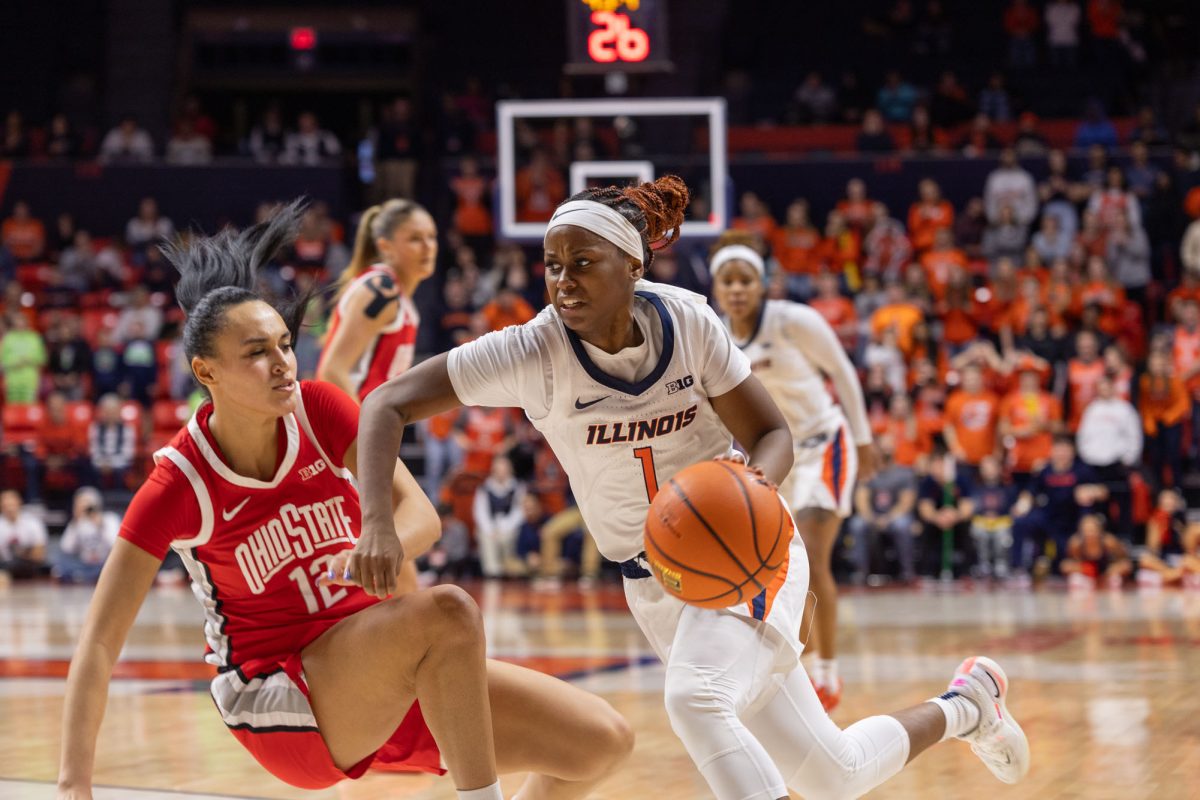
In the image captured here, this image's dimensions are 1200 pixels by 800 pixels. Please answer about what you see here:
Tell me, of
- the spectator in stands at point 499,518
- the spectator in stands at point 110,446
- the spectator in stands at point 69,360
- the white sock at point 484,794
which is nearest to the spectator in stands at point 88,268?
the spectator in stands at point 69,360

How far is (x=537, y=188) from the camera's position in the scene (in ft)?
42.4

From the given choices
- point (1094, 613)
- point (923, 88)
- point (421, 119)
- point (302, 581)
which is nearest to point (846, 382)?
point (302, 581)

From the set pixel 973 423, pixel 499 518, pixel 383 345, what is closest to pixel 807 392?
pixel 383 345

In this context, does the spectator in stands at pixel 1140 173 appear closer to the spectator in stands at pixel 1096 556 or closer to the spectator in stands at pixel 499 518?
the spectator in stands at pixel 1096 556

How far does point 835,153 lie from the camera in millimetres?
16828

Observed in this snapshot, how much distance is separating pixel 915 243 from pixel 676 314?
41.5 feet

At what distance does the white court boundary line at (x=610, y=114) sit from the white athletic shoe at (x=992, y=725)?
8.40 meters

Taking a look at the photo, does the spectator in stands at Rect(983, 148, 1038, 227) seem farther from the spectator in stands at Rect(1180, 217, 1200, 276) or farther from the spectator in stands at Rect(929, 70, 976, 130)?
the spectator in stands at Rect(929, 70, 976, 130)

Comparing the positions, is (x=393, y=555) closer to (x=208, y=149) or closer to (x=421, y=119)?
(x=208, y=149)

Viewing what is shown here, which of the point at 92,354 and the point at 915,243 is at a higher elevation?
the point at 915,243

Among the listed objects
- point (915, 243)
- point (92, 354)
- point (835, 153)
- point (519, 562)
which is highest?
point (835, 153)

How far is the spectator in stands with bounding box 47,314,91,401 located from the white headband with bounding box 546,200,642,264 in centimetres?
1285

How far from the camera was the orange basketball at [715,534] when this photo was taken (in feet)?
10.1

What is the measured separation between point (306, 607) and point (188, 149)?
51.3ft
